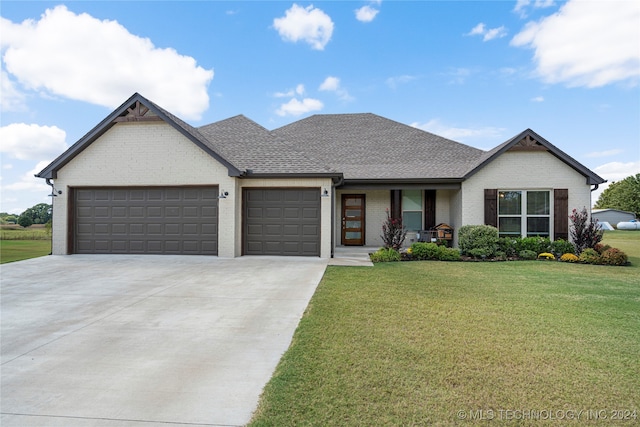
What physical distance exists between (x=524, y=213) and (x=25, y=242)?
2027cm

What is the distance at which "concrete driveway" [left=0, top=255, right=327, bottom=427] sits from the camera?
2.62 m

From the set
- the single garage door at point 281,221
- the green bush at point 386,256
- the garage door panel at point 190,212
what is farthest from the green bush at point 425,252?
the garage door panel at point 190,212

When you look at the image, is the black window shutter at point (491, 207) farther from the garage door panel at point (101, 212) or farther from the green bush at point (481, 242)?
the garage door panel at point (101, 212)

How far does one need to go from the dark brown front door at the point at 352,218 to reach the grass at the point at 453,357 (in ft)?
27.6

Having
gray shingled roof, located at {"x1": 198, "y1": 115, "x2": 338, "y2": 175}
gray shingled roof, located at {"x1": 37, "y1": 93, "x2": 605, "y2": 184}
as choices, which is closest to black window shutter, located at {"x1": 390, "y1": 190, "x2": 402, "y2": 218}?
gray shingled roof, located at {"x1": 37, "y1": 93, "x2": 605, "y2": 184}

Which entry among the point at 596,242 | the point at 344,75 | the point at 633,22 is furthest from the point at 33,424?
the point at 344,75

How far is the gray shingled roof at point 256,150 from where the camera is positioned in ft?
37.3

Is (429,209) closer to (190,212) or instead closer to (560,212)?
(560,212)

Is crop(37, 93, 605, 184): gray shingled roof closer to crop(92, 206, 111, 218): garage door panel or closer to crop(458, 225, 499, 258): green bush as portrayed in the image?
crop(92, 206, 111, 218): garage door panel

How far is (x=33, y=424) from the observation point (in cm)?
242

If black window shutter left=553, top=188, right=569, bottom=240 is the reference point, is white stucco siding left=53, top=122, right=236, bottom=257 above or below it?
above

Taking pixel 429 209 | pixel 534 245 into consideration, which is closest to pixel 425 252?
pixel 534 245

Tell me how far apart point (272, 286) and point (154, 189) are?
727cm

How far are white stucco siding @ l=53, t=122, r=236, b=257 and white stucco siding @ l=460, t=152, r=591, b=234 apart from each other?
9.15 metres
